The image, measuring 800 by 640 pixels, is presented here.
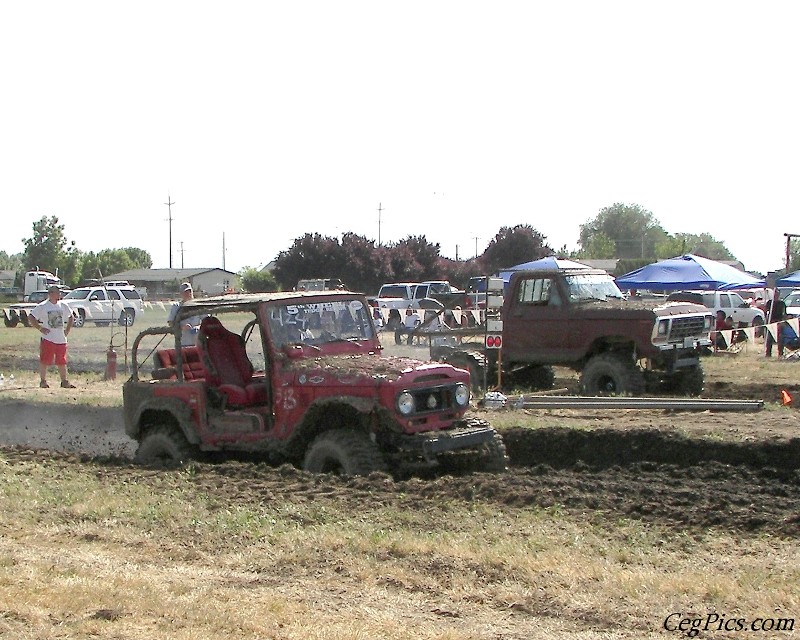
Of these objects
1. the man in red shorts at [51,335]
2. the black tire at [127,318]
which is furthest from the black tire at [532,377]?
the black tire at [127,318]

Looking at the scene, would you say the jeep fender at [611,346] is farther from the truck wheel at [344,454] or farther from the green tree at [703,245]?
the green tree at [703,245]

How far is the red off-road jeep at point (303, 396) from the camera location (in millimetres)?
9258

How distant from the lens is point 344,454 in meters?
9.29

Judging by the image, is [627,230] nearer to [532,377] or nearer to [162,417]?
[532,377]

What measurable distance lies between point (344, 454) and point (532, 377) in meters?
8.80

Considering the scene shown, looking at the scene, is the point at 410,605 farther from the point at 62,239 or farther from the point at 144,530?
the point at 62,239

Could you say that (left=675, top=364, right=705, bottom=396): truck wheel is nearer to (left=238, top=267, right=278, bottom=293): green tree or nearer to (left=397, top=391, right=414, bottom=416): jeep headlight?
(left=397, top=391, right=414, bottom=416): jeep headlight

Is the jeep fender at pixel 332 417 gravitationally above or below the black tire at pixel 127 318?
below

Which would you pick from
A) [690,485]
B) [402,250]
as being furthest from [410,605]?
[402,250]

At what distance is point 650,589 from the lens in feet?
19.1

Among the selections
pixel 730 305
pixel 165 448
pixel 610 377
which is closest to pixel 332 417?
pixel 165 448

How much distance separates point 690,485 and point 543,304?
8080 millimetres

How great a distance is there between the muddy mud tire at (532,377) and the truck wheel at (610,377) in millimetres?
1505

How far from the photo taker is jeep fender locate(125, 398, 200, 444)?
34.9 ft
